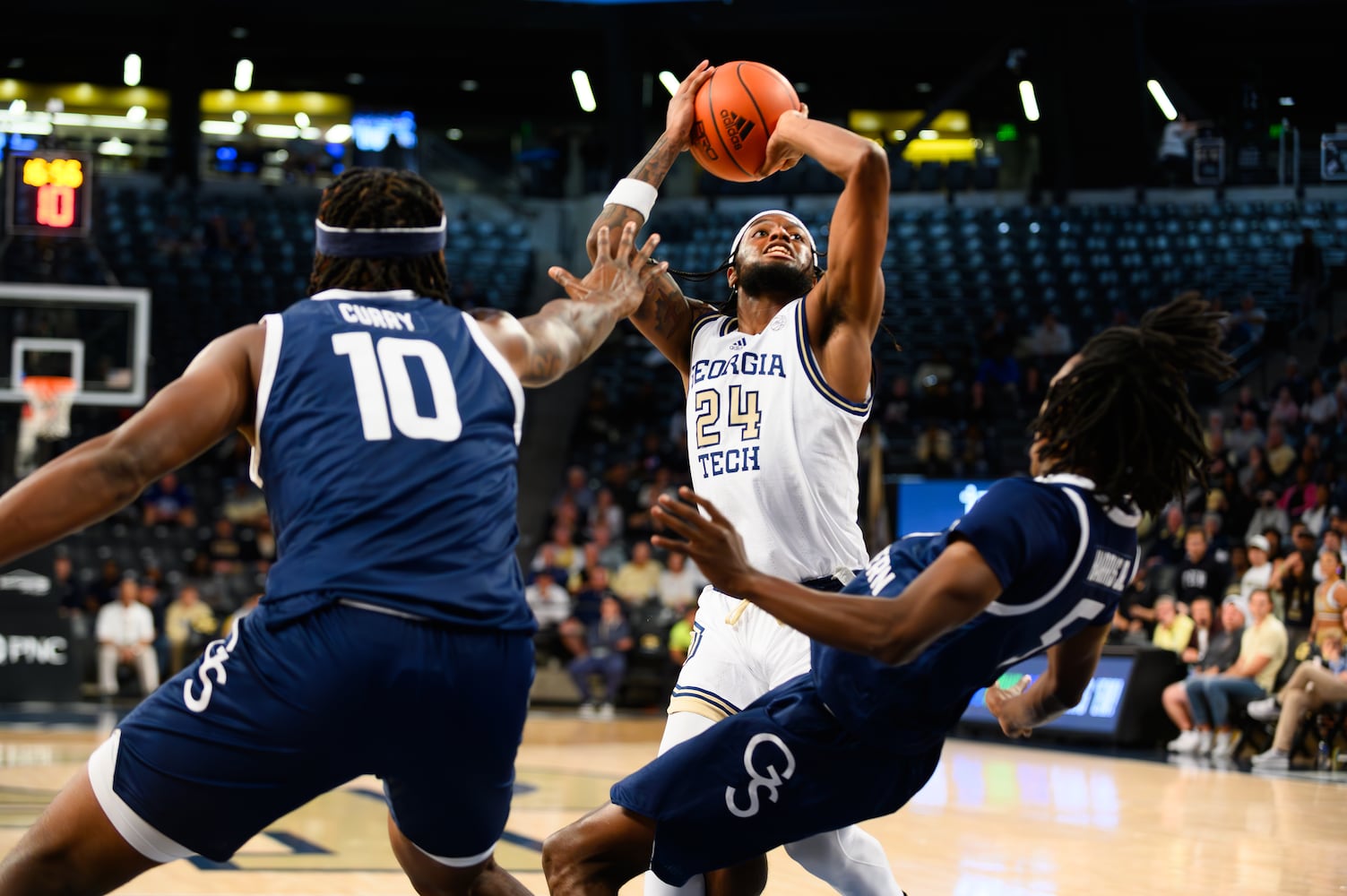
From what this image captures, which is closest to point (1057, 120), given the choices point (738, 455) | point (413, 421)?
point (738, 455)

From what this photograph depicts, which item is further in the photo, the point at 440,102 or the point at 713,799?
the point at 440,102

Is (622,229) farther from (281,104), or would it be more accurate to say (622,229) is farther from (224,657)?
(281,104)

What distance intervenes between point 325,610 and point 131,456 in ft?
1.35

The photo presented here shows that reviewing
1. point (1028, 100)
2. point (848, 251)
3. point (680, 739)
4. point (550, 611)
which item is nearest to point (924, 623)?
point (680, 739)

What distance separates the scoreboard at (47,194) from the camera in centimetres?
1288

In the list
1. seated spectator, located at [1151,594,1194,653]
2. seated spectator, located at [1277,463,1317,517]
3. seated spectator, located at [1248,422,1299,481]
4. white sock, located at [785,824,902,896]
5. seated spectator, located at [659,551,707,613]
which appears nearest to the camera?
white sock, located at [785,824,902,896]

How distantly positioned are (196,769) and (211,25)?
24.0 meters

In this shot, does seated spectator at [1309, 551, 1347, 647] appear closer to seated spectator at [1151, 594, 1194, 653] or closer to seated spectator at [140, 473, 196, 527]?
seated spectator at [1151, 594, 1194, 653]

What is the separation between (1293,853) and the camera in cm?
697

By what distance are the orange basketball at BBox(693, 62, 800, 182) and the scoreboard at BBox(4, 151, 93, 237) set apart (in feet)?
33.0

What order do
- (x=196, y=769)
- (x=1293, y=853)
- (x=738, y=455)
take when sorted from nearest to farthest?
1. (x=196, y=769)
2. (x=738, y=455)
3. (x=1293, y=853)

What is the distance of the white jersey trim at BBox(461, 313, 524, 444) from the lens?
2.84 metres

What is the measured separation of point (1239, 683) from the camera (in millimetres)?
11148

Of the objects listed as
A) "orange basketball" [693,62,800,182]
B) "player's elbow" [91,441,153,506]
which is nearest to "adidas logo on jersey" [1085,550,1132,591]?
"player's elbow" [91,441,153,506]
